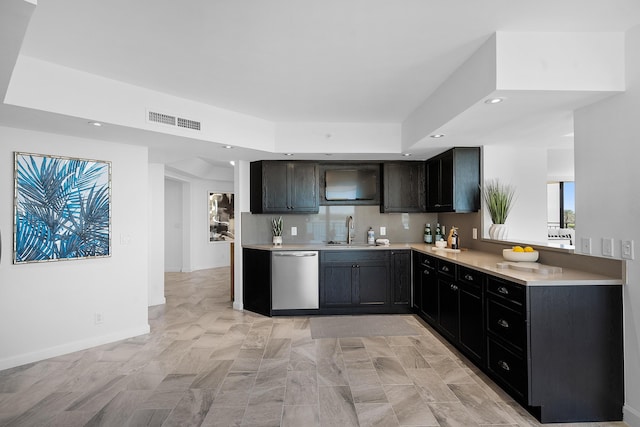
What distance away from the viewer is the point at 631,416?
90.5 inches

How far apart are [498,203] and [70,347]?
4711mm

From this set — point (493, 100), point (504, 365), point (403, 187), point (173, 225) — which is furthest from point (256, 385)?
point (173, 225)

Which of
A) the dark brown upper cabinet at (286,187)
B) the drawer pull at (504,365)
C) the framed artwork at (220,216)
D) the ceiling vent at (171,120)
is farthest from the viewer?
the framed artwork at (220,216)

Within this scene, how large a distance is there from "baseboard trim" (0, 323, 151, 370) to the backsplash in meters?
1.99

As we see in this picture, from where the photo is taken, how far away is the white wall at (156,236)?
18.1 feet

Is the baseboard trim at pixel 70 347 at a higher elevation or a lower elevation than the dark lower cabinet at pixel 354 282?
lower

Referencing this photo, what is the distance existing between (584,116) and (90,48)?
3.64 m

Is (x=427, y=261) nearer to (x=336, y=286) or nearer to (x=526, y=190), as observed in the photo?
(x=336, y=286)

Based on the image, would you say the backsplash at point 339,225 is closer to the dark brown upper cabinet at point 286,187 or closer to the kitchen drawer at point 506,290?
the dark brown upper cabinet at point 286,187

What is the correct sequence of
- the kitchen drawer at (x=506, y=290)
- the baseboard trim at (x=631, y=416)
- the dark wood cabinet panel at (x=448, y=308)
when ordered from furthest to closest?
the dark wood cabinet panel at (x=448, y=308) → the kitchen drawer at (x=506, y=290) → the baseboard trim at (x=631, y=416)

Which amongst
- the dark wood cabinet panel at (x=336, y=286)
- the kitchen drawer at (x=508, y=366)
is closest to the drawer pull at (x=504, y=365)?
the kitchen drawer at (x=508, y=366)

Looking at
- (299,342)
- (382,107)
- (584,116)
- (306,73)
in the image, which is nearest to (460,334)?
(299,342)

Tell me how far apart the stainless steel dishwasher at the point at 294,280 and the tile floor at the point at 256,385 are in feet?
2.10

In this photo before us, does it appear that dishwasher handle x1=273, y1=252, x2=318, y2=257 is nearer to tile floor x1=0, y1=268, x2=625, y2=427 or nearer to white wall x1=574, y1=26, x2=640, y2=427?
tile floor x1=0, y1=268, x2=625, y2=427
